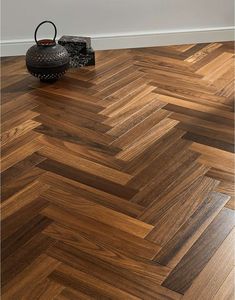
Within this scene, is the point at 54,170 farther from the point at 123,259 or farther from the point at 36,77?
the point at 36,77

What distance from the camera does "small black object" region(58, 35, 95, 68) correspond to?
2779mm

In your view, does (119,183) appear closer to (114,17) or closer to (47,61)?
(47,61)

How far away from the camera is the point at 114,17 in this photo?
3.02 meters

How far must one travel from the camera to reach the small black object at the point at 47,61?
2.49 m

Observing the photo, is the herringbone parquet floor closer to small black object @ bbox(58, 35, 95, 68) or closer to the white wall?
small black object @ bbox(58, 35, 95, 68)

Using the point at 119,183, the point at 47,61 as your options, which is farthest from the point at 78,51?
the point at 119,183

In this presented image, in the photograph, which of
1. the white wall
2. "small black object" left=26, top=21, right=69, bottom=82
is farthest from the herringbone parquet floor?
the white wall

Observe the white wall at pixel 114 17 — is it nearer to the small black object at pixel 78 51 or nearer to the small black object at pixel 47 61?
the small black object at pixel 78 51

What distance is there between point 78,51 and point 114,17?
0.41 metres

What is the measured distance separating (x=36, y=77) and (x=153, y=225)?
129cm

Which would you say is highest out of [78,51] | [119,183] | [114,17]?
[114,17]

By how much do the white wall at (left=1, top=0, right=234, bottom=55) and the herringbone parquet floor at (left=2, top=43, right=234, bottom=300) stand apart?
33 cm

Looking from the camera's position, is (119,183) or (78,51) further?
(78,51)

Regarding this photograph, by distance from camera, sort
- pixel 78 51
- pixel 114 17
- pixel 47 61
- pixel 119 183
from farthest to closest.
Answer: pixel 114 17
pixel 78 51
pixel 47 61
pixel 119 183
